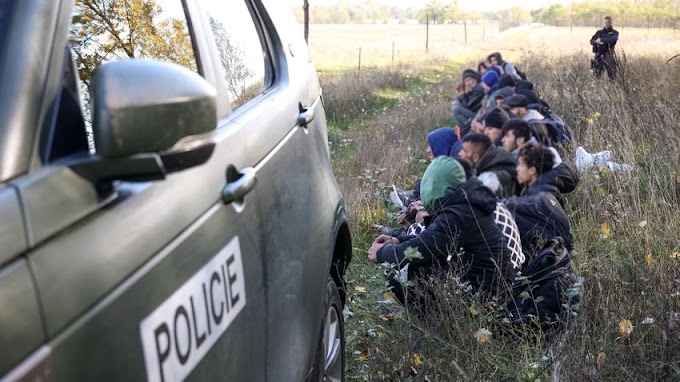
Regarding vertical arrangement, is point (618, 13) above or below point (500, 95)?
below

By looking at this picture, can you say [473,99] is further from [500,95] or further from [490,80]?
[500,95]

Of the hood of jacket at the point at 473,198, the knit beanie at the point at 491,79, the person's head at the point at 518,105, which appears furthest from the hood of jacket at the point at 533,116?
the hood of jacket at the point at 473,198

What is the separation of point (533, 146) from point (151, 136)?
15.0ft

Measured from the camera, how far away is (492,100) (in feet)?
30.1

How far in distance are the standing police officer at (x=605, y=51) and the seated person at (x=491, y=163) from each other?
13.4 feet

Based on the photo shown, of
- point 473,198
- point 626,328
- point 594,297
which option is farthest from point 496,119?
point 626,328

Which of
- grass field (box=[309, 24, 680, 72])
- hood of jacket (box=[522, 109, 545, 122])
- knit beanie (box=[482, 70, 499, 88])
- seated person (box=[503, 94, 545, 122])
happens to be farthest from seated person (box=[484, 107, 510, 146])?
grass field (box=[309, 24, 680, 72])

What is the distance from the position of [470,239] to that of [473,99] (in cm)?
721

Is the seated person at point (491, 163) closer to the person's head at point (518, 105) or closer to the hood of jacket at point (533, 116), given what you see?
the hood of jacket at point (533, 116)

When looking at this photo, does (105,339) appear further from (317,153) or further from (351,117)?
(351,117)

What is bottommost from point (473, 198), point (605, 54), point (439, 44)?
point (439, 44)

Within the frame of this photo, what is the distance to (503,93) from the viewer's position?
354 inches

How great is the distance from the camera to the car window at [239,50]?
6.72ft

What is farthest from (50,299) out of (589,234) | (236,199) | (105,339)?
(589,234)
